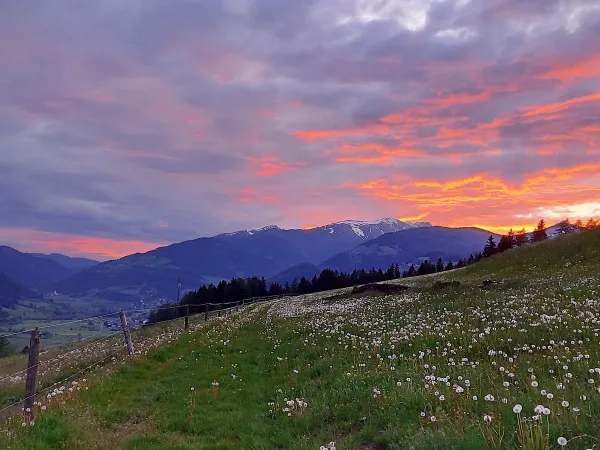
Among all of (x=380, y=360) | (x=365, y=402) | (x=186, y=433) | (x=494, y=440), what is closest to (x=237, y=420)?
(x=186, y=433)

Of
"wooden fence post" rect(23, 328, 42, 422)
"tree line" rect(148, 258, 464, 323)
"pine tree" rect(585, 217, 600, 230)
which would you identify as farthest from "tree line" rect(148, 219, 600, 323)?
"wooden fence post" rect(23, 328, 42, 422)

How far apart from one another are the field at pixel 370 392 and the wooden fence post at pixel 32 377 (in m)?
0.49

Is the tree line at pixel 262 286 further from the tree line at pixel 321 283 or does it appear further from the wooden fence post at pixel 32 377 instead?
the wooden fence post at pixel 32 377

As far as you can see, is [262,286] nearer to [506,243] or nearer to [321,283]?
[321,283]

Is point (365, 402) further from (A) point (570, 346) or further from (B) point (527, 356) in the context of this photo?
(A) point (570, 346)

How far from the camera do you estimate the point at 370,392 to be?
9.88 metres

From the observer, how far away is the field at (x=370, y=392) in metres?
7.03

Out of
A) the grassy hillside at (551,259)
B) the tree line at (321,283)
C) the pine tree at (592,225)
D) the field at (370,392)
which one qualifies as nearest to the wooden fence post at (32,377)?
the field at (370,392)

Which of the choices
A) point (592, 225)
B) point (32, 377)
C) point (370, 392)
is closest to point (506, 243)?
point (592, 225)

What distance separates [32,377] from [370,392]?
27.1 feet

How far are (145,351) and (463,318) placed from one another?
44.2 ft

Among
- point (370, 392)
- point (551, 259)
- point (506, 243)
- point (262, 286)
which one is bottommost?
point (370, 392)

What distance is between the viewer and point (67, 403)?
12.1m

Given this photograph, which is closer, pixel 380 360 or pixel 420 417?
pixel 420 417
